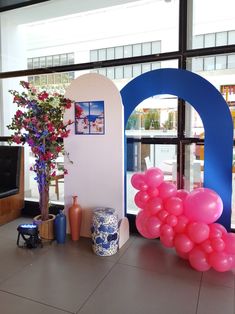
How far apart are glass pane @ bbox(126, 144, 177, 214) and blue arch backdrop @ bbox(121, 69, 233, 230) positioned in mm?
543

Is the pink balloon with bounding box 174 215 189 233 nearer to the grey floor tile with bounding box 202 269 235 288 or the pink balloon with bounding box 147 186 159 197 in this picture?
the pink balloon with bounding box 147 186 159 197

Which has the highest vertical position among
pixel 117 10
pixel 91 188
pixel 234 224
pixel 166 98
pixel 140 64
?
pixel 117 10

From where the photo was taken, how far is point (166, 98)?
3.37 metres

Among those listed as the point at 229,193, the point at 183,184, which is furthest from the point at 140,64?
the point at 229,193

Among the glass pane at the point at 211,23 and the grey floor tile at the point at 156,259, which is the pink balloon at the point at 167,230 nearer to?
the grey floor tile at the point at 156,259

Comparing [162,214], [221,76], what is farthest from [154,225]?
[221,76]

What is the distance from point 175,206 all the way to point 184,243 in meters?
0.37

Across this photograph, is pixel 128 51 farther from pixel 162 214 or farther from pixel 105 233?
pixel 105 233

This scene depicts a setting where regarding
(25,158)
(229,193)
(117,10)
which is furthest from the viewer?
(25,158)

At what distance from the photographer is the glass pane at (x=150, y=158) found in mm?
3447

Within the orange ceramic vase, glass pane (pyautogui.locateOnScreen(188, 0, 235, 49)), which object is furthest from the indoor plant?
glass pane (pyautogui.locateOnScreen(188, 0, 235, 49))

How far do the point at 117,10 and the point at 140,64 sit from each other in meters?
1.00

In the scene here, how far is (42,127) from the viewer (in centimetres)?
312

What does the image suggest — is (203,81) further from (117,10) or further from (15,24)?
(15,24)
